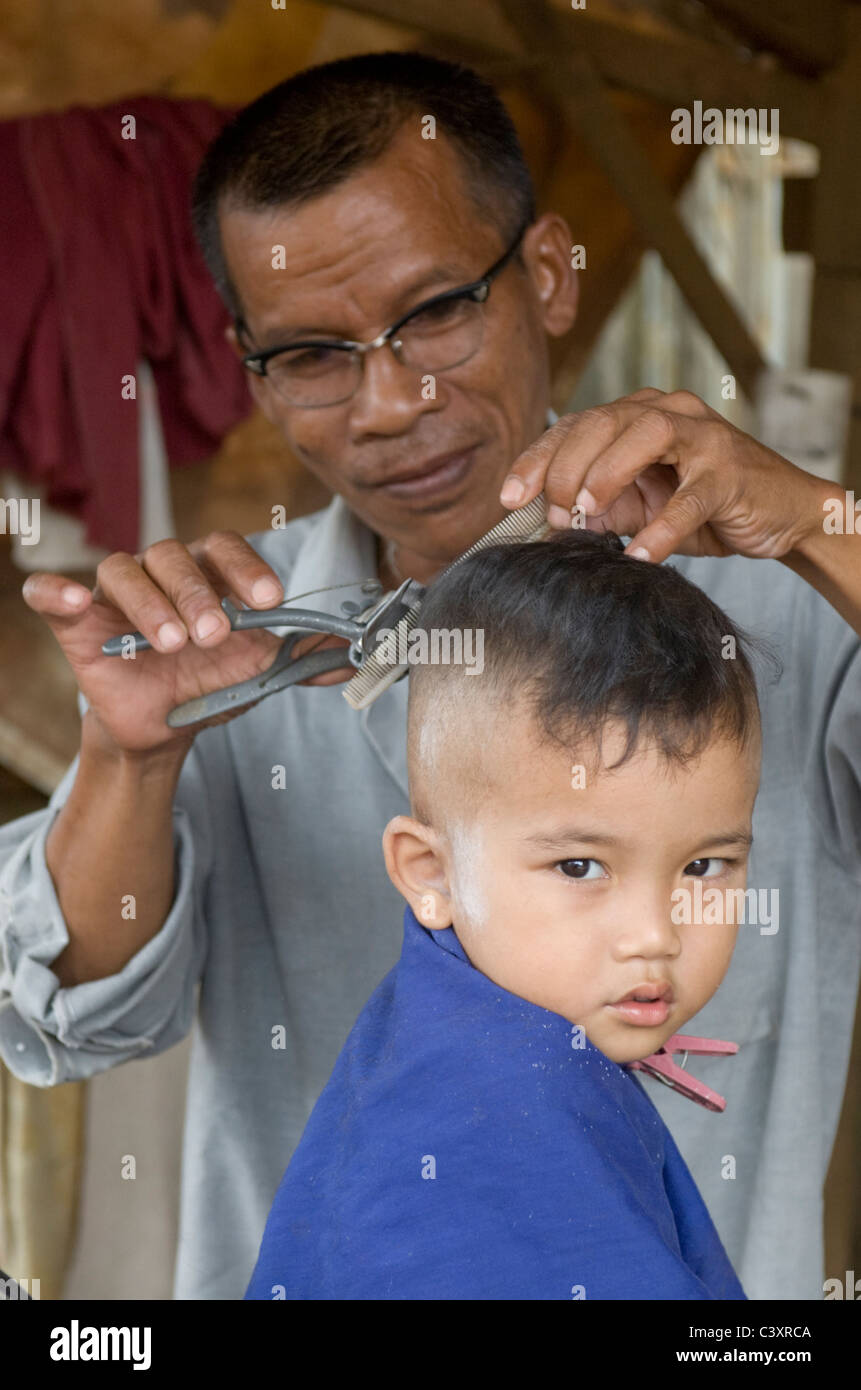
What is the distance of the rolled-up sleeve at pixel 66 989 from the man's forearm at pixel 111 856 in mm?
19

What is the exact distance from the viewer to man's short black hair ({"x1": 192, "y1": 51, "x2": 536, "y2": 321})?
1405 mm

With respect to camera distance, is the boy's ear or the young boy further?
the boy's ear

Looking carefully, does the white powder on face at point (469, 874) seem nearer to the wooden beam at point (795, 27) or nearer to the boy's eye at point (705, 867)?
the boy's eye at point (705, 867)

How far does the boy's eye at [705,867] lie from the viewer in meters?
0.96

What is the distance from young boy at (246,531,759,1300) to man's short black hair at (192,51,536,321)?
614mm

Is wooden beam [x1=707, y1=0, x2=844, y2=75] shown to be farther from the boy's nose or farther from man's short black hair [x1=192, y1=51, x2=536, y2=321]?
the boy's nose

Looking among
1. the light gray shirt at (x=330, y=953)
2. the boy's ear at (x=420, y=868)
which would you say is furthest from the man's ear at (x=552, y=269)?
the boy's ear at (x=420, y=868)

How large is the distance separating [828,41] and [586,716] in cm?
217

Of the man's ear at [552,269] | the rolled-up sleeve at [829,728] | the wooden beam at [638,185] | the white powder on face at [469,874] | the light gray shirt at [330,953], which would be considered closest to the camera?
the white powder on face at [469,874]

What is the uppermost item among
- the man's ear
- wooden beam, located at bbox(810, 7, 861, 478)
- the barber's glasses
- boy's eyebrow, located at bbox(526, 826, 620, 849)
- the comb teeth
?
wooden beam, located at bbox(810, 7, 861, 478)

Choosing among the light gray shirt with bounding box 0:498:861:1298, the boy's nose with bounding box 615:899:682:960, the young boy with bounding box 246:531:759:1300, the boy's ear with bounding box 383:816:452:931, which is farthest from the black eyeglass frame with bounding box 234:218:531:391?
the boy's nose with bounding box 615:899:682:960

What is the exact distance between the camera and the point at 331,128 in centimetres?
142

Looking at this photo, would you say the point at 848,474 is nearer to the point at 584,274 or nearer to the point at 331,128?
the point at 584,274

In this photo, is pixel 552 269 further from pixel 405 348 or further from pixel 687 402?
pixel 687 402
